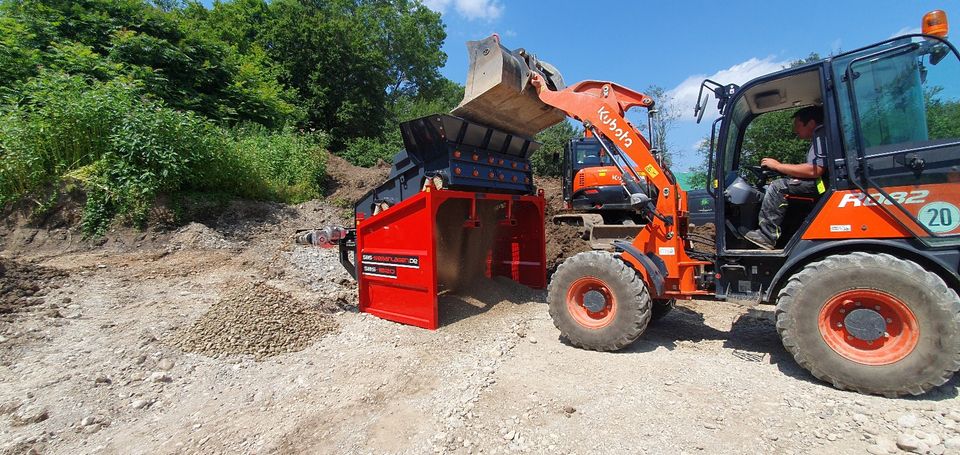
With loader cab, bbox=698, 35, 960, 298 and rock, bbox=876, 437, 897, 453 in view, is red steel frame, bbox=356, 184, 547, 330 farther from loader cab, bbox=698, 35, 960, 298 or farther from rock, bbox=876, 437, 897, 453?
rock, bbox=876, 437, 897, 453

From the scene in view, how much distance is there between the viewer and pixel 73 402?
3.00 m

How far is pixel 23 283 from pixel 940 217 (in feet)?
26.6

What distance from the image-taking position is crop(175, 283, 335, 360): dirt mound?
402cm

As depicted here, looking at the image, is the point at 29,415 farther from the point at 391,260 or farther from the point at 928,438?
the point at 928,438

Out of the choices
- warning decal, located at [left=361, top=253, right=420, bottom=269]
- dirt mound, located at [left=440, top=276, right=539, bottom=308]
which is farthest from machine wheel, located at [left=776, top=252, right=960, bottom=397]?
warning decal, located at [left=361, top=253, right=420, bottom=269]

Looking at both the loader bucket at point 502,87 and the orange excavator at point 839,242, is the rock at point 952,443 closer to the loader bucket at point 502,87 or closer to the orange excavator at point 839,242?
the orange excavator at point 839,242

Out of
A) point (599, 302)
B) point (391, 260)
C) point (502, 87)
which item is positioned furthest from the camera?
point (391, 260)

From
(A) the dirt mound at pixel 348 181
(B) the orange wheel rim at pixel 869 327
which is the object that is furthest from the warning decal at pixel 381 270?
(A) the dirt mound at pixel 348 181

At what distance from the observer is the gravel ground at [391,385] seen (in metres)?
2.57

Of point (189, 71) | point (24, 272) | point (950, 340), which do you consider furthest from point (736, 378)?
point (189, 71)

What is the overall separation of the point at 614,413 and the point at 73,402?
3.63 metres

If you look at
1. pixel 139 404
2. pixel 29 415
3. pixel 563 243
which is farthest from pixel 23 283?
pixel 563 243

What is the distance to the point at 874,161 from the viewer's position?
122 inches

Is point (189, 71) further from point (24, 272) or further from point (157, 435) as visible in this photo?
point (157, 435)
